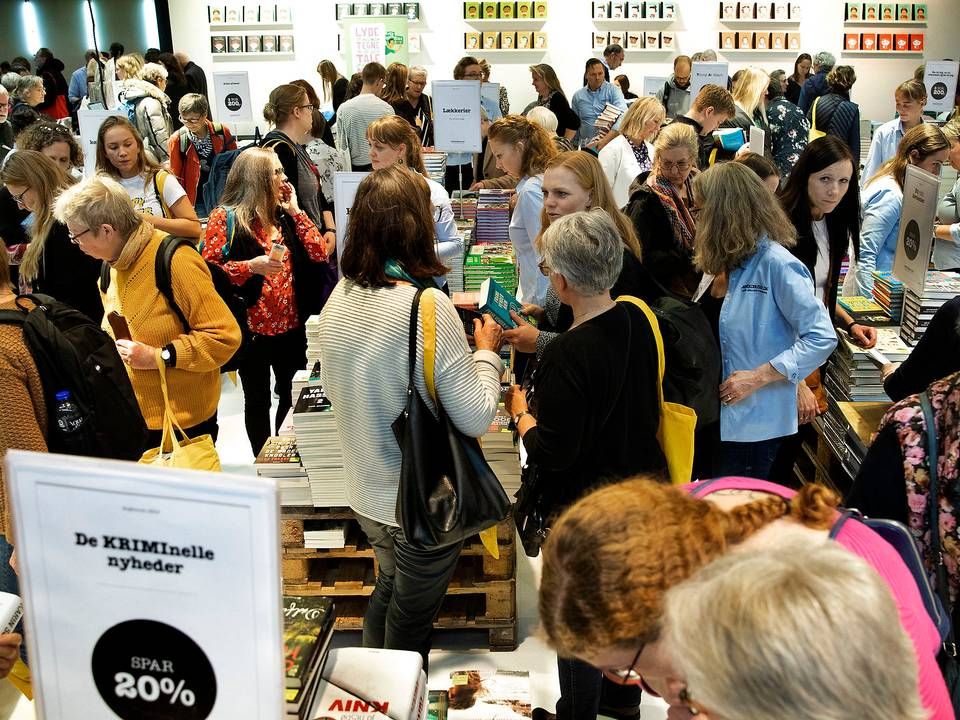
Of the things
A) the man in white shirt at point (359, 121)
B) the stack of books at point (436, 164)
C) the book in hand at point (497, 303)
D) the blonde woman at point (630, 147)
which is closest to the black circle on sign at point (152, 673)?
the book in hand at point (497, 303)

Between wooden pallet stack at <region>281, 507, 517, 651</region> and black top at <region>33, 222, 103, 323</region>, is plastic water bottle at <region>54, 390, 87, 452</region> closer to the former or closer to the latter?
wooden pallet stack at <region>281, 507, 517, 651</region>

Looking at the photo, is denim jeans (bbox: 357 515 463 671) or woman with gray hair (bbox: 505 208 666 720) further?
denim jeans (bbox: 357 515 463 671)

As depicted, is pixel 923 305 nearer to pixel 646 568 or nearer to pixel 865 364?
pixel 865 364

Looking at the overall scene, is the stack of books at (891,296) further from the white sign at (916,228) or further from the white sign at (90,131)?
the white sign at (90,131)

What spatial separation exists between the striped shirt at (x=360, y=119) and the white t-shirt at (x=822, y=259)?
168 inches

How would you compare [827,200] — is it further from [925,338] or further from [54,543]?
[54,543]

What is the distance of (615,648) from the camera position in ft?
4.19

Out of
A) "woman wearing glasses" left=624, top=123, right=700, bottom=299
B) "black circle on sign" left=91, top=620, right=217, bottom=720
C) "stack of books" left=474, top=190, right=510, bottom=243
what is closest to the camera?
"black circle on sign" left=91, top=620, right=217, bottom=720

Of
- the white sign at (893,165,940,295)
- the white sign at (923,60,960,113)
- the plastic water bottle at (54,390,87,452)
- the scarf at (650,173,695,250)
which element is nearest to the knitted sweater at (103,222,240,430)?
the plastic water bottle at (54,390,87,452)

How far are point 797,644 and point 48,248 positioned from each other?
140 inches

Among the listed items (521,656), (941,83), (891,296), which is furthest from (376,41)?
(521,656)

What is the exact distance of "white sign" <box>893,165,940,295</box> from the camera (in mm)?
3377

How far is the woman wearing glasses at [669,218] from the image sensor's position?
4.04 meters

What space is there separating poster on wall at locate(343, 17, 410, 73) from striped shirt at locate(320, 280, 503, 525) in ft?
37.3
